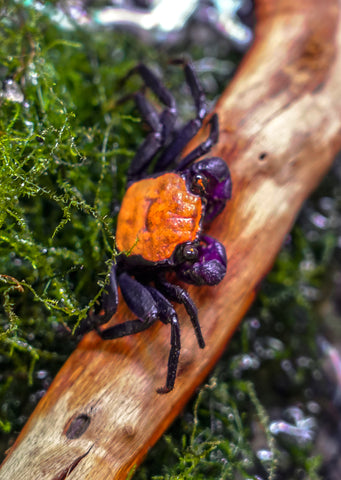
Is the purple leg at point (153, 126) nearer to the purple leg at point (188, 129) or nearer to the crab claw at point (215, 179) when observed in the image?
the purple leg at point (188, 129)

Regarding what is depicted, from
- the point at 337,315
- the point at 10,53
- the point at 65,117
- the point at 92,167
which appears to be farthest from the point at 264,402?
the point at 10,53

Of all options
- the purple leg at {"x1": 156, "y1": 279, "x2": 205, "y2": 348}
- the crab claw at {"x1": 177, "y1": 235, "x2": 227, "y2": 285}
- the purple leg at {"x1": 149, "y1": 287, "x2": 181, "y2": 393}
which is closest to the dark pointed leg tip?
the purple leg at {"x1": 149, "y1": 287, "x2": 181, "y2": 393}

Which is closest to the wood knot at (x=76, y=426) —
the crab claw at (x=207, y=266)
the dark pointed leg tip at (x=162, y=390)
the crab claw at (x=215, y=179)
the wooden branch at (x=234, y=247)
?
the wooden branch at (x=234, y=247)

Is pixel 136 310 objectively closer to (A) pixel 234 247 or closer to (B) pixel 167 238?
(B) pixel 167 238

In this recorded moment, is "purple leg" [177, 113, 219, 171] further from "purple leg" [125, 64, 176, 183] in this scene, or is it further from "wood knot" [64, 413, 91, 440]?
"wood knot" [64, 413, 91, 440]

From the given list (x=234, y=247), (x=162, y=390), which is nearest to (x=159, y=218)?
(x=234, y=247)

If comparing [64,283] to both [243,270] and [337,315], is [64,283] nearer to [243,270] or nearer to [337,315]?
[243,270]

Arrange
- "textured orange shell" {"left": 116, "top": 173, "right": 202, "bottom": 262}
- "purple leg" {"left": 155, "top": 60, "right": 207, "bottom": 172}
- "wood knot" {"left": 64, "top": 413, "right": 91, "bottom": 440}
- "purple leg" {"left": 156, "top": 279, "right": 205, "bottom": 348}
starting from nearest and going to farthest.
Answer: "wood knot" {"left": 64, "top": 413, "right": 91, "bottom": 440}
"purple leg" {"left": 156, "top": 279, "right": 205, "bottom": 348}
"textured orange shell" {"left": 116, "top": 173, "right": 202, "bottom": 262}
"purple leg" {"left": 155, "top": 60, "right": 207, "bottom": 172}
